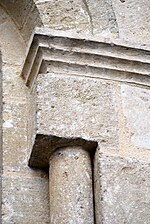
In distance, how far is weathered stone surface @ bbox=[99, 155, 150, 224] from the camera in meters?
2.66

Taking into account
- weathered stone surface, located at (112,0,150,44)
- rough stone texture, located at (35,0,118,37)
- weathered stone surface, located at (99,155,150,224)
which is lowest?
weathered stone surface, located at (99,155,150,224)

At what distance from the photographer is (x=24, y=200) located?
9.15 ft

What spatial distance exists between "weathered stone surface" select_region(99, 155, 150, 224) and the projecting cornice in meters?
0.36

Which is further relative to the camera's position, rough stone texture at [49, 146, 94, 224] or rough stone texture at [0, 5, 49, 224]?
rough stone texture at [0, 5, 49, 224]

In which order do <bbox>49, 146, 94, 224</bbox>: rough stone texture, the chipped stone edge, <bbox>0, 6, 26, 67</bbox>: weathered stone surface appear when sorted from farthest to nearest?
<bbox>0, 6, 26, 67</bbox>: weathered stone surface, the chipped stone edge, <bbox>49, 146, 94, 224</bbox>: rough stone texture

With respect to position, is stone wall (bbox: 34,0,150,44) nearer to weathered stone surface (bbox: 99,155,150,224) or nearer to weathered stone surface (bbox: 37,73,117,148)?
weathered stone surface (bbox: 37,73,117,148)

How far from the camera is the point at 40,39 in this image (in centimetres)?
294

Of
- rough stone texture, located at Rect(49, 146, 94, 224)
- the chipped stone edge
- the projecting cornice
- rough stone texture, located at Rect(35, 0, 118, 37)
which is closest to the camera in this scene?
rough stone texture, located at Rect(49, 146, 94, 224)

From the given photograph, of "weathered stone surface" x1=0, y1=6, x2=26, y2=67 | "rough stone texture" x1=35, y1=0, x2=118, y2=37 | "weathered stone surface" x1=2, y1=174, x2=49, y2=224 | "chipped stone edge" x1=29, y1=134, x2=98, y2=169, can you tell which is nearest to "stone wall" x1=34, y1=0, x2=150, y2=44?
"rough stone texture" x1=35, y1=0, x2=118, y2=37

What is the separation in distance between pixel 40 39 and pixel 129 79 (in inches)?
14.2

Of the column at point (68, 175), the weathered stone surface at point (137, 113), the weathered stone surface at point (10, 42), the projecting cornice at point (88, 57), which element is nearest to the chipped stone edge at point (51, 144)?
the column at point (68, 175)

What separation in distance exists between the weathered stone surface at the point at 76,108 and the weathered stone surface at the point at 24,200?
204 millimetres

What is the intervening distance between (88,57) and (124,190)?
21.0 inches

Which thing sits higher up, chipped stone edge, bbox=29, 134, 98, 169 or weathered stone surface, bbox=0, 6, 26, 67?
weathered stone surface, bbox=0, 6, 26, 67
